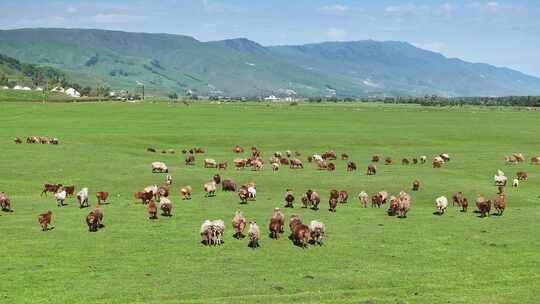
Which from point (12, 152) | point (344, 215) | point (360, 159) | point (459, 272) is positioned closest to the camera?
point (459, 272)

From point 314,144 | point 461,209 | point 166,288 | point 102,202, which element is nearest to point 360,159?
point 314,144

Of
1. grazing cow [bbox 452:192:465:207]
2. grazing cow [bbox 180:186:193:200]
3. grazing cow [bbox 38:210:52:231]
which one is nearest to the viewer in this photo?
grazing cow [bbox 38:210:52:231]

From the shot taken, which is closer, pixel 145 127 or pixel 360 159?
pixel 360 159

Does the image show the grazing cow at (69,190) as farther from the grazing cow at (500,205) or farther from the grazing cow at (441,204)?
the grazing cow at (500,205)

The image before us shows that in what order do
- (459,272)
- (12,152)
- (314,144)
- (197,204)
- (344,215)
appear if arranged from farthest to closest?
(314,144) < (12,152) < (197,204) < (344,215) < (459,272)

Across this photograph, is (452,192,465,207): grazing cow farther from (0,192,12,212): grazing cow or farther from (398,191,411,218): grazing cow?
(0,192,12,212): grazing cow

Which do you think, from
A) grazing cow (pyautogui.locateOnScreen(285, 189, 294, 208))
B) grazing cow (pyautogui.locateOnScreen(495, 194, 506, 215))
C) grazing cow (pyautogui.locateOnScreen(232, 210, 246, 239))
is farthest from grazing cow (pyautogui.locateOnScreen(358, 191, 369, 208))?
grazing cow (pyautogui.locateOnScreen(232, 210, 246, 239))

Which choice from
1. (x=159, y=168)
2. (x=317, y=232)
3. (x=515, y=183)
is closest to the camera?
(x=317, y=232)

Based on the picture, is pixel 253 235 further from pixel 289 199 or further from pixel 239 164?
pixel 239 164

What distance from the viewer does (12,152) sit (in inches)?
2427

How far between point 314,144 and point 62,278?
63.4 metres

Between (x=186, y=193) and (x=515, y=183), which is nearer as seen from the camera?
(x=186, y=193)

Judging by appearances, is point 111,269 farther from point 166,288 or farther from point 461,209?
point 461,209

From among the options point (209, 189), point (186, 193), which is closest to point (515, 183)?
point (209, 189)
